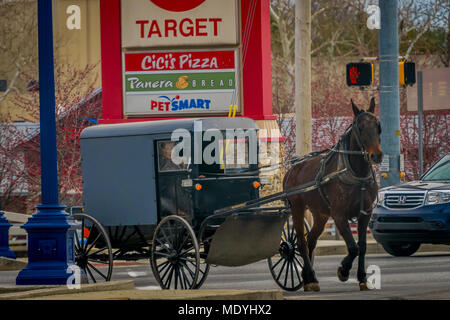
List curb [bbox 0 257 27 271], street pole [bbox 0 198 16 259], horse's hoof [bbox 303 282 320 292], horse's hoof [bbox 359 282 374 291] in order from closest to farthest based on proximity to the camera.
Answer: horse's hoof [bbox 359 282 374 291] < horse's hoof [bbox 303 282 320 292] < curb [bbox 0 257 27 271] < street pole [bbox 0 198 16 259]

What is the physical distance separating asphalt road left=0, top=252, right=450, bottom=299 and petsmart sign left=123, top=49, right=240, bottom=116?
5.73 meters

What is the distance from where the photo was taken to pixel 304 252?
14.5m

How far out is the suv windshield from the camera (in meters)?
19.8

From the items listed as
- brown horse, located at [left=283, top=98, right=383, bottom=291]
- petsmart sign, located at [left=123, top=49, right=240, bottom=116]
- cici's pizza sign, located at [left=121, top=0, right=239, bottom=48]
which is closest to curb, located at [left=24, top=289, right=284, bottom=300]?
brown horse, located at [left=283, top=98, right=383, bottom=291]

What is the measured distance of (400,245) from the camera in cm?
2012

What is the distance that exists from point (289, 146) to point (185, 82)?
9621 millimetres

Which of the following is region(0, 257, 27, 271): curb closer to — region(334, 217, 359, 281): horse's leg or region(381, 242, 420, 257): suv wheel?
region(381, 242, 420, 257): suv wheel

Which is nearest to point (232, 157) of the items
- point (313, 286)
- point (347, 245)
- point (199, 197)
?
point (199, 197)

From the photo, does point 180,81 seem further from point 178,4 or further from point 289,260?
point 289,260

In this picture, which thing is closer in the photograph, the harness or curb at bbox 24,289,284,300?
curb at bbox 24,289,284,300

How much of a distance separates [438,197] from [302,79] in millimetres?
6581

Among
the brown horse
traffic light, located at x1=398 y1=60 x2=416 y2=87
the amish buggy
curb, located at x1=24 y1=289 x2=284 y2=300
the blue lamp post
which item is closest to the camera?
curb, located at x1=24 y1=289 x2=284 y2=300
